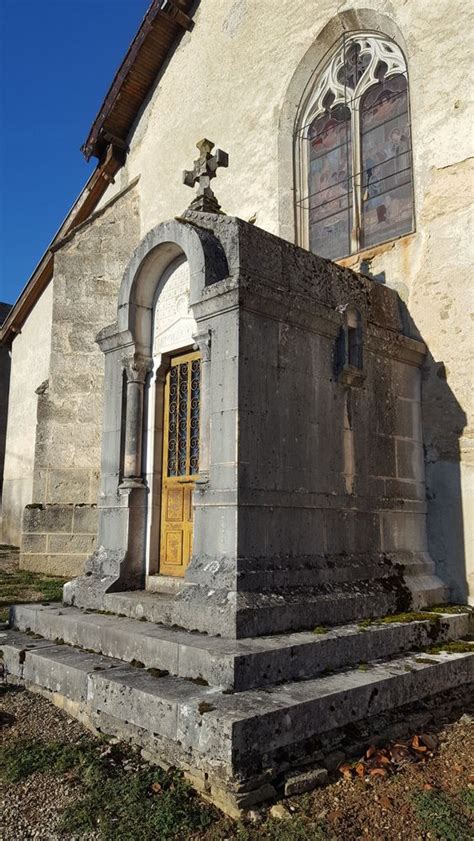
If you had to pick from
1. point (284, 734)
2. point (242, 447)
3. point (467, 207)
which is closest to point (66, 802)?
point (284, 734)

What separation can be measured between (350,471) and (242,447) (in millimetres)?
1310

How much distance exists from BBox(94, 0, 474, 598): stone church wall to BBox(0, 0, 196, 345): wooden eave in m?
0.33

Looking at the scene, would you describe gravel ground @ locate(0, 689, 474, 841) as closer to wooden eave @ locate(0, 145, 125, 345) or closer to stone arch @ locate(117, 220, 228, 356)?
stone arch @ locate(117, 220, 228, 356)

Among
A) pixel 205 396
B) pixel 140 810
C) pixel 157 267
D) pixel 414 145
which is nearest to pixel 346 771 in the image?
pixel 140 810

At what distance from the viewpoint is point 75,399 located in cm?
1064

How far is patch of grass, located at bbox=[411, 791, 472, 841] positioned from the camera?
2.85 metres

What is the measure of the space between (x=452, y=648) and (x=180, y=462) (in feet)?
8.80

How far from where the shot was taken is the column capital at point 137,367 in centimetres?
606

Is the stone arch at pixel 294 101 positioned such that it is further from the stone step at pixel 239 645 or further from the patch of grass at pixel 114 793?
the patch of grass at pixel 114 793

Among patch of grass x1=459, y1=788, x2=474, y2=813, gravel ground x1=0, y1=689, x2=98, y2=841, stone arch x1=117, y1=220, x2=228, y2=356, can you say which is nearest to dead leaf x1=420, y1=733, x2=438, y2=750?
patch of grass x1=459, y1=788, x2=474, y2=813

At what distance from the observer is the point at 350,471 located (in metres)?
5.44

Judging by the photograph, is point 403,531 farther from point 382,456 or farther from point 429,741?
point 429,741

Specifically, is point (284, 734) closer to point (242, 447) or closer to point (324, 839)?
point (324, 839)

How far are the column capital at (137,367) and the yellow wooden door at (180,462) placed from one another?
0.87 feet
